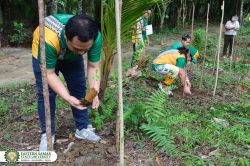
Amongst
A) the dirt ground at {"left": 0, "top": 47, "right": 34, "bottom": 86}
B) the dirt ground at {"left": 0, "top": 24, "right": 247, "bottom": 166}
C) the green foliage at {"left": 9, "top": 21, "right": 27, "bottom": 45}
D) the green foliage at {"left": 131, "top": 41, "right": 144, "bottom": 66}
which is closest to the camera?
the dirt ground at {"left": 0, "top": 24, "right": 247, "bottom": 166}

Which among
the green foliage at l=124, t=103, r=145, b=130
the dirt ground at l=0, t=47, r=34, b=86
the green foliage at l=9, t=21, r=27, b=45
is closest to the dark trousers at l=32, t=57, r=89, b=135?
the green foliage at l=124, t=103, r=145, b=130

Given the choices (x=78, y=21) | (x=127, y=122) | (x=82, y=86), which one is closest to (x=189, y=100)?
(x=127, y=122)

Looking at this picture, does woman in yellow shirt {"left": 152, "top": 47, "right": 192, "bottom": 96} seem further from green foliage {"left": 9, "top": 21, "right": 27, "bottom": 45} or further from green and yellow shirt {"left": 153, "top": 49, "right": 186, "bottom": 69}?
green foliage {"left": 9, "top": 21, "right": 27, "bottom": 45}

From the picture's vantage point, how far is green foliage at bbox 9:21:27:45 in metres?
10.1

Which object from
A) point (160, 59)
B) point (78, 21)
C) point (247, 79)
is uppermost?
point (78, 21)

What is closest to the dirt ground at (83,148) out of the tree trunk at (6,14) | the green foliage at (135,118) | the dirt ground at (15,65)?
the green foliage at (135,118)

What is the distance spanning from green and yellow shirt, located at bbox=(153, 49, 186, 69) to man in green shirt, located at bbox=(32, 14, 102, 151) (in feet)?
7.28

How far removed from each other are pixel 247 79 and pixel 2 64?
18.8 ft

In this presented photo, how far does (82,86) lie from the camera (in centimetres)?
323

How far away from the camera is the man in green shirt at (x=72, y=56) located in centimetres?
236

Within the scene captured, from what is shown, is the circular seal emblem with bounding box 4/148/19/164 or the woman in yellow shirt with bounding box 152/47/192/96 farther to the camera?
the woman in yellow shirt with bounding box 152/47/192/96

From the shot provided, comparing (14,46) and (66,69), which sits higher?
(66,69)

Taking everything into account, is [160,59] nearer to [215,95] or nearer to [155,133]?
[215,95]

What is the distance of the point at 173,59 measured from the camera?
5.15m
